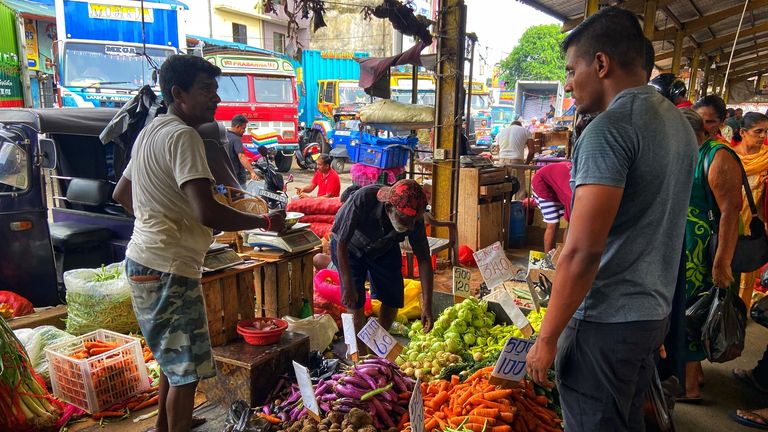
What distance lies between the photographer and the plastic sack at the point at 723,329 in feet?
10.8

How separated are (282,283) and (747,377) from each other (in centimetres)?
375

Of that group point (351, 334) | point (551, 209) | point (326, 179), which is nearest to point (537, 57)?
point (326, 179)

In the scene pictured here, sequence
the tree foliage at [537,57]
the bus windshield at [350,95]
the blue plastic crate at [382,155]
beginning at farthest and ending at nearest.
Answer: the tree foliage at [537,57] → the bus windshield at [350,95] → the blue plastic crate at [382,155]

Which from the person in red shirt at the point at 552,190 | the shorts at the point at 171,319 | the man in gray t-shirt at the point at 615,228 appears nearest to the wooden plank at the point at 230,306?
the shorts at the point at 171,319

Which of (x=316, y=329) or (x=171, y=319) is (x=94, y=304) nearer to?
(x=316, y=329)

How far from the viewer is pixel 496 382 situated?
9.13 ft

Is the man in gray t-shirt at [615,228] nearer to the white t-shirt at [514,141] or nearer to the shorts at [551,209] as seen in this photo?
the shorts at [551,209]

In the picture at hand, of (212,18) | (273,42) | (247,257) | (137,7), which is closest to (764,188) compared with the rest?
(247,257)

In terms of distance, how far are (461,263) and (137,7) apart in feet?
27.4

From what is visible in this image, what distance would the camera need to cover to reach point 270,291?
14.5ft

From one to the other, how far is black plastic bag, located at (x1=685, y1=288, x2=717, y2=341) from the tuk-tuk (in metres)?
4.99

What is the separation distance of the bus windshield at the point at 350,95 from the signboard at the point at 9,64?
1033 cm

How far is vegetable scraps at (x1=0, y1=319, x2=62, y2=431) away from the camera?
9.99ft

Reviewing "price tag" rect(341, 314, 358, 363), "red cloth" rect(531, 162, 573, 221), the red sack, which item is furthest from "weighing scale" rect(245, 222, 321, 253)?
"red cloth" rect(531, 162, 573, 221)
